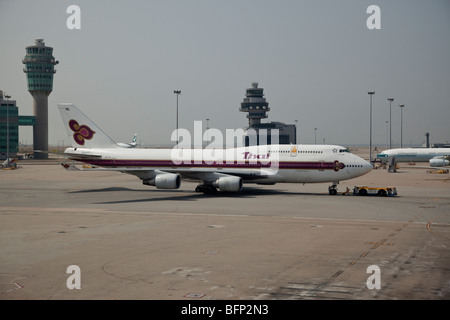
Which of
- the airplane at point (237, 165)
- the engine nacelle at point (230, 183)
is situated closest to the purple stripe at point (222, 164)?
the airplane at point (237, 165)

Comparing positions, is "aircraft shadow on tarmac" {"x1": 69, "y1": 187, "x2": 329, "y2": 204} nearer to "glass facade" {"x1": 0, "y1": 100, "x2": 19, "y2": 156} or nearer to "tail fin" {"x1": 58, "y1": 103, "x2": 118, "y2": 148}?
"tail fin" {"x1": 58, "y1": 103, "x2": 118, "y2": 148}

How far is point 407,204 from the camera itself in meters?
40.9

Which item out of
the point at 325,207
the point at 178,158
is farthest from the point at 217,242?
the point at 178,158

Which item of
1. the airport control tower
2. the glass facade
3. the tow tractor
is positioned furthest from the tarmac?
the airport control tower

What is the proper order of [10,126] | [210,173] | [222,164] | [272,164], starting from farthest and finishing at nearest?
1. [10,126]
2. [222,164]
3. [272,164]
4. [210,173]

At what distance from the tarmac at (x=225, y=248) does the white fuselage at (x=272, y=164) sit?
365 centimetres

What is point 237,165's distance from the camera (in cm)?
4884

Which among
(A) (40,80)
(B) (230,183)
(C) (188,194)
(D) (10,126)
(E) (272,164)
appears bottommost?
(C) (188,194)

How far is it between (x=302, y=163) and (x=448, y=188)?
68.4 feet

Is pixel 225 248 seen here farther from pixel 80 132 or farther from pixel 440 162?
pixel 440 162

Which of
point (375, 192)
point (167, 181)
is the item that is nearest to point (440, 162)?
point (375, 192)

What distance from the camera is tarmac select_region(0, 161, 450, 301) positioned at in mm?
16625

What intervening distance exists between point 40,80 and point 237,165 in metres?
136
